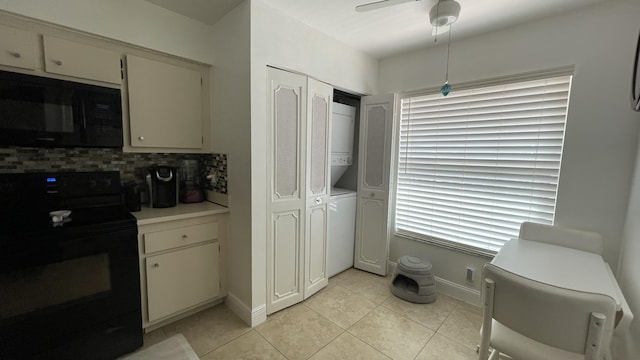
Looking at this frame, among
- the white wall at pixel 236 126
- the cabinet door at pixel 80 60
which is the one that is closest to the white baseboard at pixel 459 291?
Result: the white wall at pixel 236 126

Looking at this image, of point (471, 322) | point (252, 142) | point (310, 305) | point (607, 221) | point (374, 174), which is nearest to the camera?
point (607, 221)

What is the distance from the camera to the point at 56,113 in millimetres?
1584

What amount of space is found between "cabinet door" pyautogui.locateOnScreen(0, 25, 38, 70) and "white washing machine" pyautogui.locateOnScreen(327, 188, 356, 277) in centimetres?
234

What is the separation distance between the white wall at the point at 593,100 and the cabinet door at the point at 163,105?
8.49ft

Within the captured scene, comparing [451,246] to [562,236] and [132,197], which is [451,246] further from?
[132,197]

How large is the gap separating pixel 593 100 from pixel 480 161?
0.78 metres

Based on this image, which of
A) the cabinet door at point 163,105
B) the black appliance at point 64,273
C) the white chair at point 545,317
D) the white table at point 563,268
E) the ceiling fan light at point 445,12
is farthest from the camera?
the cabinet door at point 163,105

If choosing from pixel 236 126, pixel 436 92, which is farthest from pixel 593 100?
pixel 236 126

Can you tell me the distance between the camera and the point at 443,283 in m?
2.51

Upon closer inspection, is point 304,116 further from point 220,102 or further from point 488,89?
point 488,89

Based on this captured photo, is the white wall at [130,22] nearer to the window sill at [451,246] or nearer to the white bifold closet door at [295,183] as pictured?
the white bifold closet door at [295,183]

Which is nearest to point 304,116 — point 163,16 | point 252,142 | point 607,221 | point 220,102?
point 252,142

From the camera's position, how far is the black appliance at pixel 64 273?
4.25ft

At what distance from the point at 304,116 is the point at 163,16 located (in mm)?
1256
